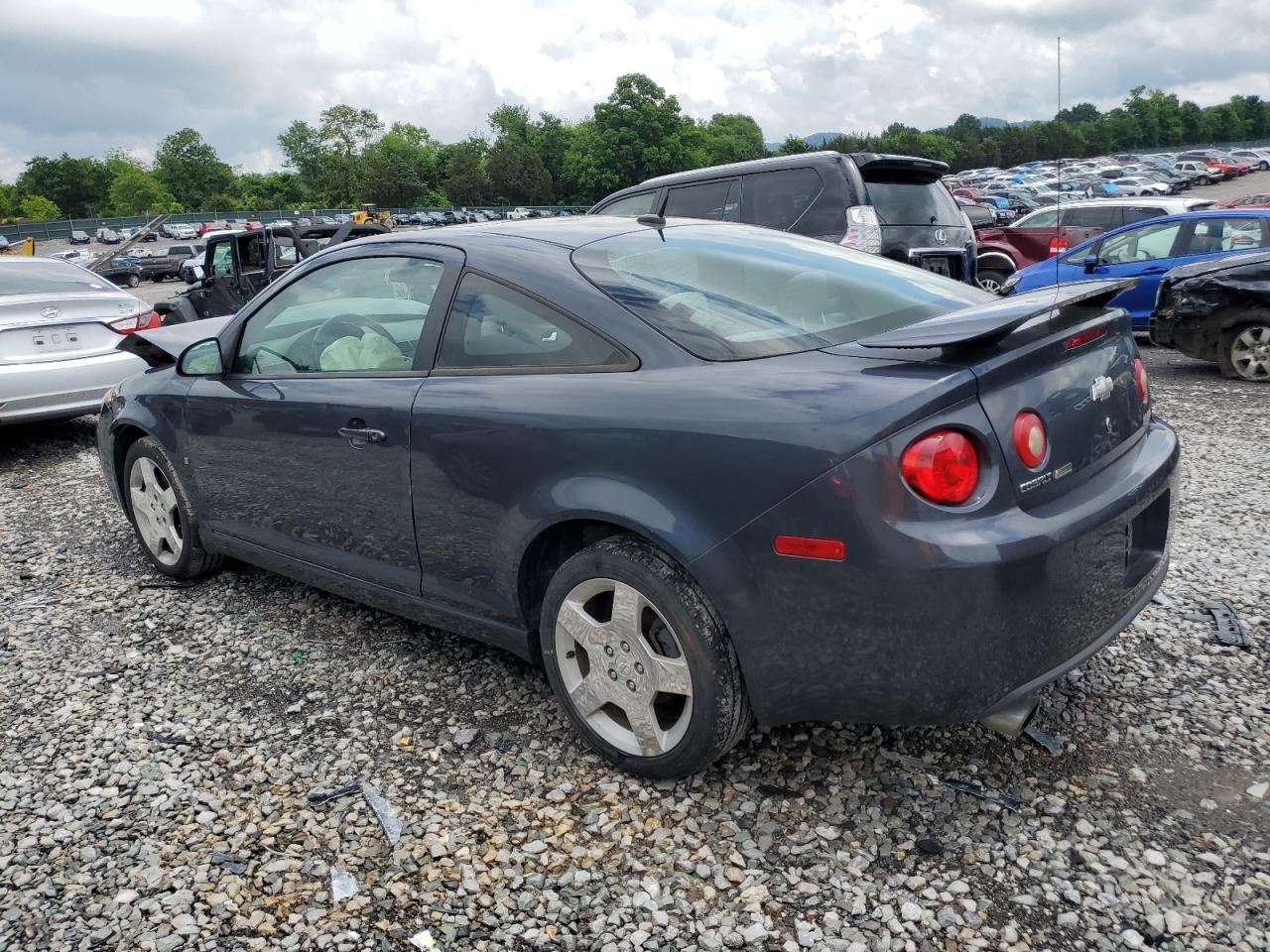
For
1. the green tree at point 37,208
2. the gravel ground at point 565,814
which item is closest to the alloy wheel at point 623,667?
the gravel ground at point 565,814

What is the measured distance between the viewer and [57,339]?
728cm

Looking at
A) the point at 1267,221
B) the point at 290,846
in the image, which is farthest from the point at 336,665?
the point at 1267,221

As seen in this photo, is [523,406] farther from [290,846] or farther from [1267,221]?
[1267,221]

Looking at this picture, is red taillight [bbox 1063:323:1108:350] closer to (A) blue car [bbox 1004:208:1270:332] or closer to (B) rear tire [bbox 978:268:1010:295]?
(A) blue car [bbox 1004:208:1270:332]

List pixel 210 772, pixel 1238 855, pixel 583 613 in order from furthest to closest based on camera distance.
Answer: pixel 210 772
pixel 583 613
pixel 1238 855

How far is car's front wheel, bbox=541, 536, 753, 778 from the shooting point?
2.48m

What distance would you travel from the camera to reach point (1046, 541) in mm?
2215

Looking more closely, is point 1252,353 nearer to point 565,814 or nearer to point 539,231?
point 539,231

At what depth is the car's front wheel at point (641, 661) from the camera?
8.14 feet

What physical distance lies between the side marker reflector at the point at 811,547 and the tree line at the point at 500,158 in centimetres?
9895

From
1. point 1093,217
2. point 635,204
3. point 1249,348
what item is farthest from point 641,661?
point 1093,217

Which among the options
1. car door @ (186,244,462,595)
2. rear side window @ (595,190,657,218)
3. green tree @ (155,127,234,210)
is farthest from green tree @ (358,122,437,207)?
car door @ (186,244,462,595)

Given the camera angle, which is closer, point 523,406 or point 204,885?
point 204,885

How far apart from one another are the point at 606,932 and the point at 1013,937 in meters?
0.90
